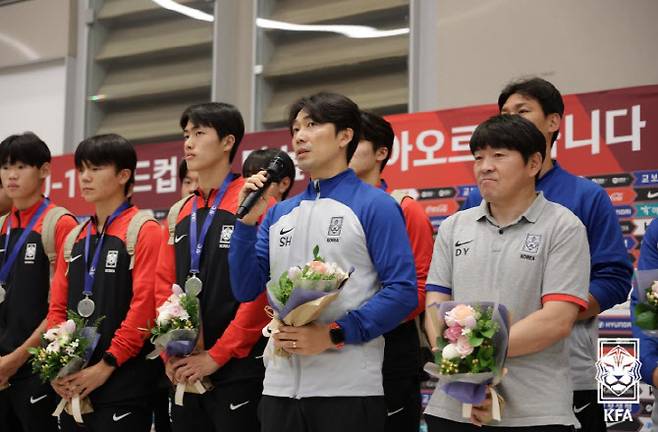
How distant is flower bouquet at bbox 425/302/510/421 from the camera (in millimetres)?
2588

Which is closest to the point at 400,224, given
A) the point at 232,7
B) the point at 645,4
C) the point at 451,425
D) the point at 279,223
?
the point at 279,223

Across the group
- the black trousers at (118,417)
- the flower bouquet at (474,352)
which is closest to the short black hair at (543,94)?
the flower bouquet at (474,352)

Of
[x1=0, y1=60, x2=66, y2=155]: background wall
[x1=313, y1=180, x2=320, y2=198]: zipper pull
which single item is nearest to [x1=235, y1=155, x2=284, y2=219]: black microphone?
[x1=313, y1=180, x2=320, y2=198]: zipper pull

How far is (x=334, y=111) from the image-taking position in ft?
10.7

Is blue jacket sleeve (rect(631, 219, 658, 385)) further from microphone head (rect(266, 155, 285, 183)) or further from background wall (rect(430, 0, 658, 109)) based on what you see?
background wall (rect(430, 0, 658, 109))

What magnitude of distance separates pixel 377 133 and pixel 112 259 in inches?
51.1

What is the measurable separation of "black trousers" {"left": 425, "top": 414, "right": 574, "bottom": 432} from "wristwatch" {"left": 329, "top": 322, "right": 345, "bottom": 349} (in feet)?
1.17

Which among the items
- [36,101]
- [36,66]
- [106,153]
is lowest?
[106,153]

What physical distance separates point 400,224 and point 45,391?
2191mm

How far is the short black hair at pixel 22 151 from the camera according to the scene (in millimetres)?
4699

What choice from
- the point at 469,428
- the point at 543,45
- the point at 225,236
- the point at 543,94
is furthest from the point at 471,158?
the point at 469,428

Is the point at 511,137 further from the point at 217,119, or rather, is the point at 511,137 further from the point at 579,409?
the point at 217,119

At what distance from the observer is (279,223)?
127 inches

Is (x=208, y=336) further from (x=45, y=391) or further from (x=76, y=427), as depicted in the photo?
(x=45, y=391)
